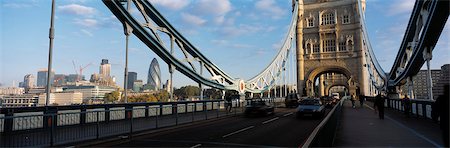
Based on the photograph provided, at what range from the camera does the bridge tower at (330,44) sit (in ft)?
249

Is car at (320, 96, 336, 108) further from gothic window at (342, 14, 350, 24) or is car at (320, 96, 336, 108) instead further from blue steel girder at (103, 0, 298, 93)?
gothic window at (342, 14, 350, 24)

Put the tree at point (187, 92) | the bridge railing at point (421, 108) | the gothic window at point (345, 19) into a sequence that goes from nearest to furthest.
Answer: the bridge railing at point (421, 108) → the gothic window at point (345, 19) → the tree at point (187, 92)

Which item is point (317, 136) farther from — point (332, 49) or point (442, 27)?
point (332, 49)

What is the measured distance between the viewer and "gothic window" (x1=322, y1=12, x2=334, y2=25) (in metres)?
79.6

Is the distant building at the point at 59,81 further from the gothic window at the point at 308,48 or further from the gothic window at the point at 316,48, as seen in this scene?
the gothic window at the point at 316,48

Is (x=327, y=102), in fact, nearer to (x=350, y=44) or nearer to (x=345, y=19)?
(x=350, y=44)

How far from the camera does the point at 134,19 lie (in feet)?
92.3

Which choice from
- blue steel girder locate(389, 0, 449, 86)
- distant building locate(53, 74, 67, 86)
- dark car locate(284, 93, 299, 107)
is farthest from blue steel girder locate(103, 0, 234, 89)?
distant building locate(53, 74, 67, 86)

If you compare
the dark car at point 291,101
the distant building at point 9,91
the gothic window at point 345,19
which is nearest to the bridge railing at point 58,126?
the distant building at point 9,91

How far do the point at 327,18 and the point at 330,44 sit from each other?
680 cm

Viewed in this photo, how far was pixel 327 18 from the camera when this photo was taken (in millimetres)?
80125

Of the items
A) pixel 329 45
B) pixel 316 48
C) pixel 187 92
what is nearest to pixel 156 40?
pixel 316 48

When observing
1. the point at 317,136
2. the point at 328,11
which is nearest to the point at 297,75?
the point at 328,11

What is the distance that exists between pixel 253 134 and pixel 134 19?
19689mm
